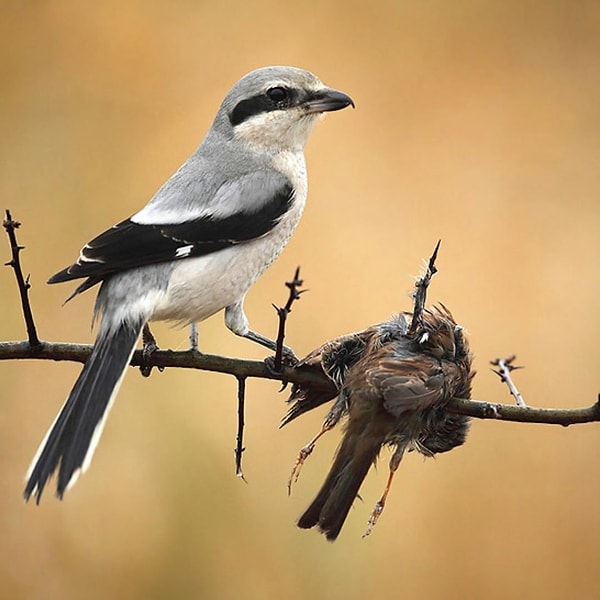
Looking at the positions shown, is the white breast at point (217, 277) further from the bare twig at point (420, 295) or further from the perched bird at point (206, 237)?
the bare twig at point (420, 295)

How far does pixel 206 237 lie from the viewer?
170 cm

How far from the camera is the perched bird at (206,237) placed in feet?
4.82

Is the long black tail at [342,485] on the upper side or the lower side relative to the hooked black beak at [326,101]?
lower

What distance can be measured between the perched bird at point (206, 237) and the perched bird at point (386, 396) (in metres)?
0.29

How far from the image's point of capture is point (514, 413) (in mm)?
1271

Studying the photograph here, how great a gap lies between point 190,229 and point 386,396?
53 cm

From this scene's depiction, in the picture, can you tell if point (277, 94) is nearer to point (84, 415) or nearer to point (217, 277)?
point (217, 277)

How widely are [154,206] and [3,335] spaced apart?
1007 mm

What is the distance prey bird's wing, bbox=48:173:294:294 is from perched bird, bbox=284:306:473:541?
0.33m

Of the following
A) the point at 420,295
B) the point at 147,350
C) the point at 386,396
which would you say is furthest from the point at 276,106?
the point at 386,396

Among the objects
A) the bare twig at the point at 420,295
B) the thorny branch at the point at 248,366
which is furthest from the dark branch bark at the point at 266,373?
the bare twig at the point at 420,295

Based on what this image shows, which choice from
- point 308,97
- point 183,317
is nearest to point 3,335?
point 183,317

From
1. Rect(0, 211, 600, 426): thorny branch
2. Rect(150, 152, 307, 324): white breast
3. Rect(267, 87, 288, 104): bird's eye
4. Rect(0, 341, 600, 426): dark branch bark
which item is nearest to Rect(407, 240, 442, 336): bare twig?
Rect(0, 211, 600, 426): thorny branch

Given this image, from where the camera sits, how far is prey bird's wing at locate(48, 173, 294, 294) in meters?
1.57
